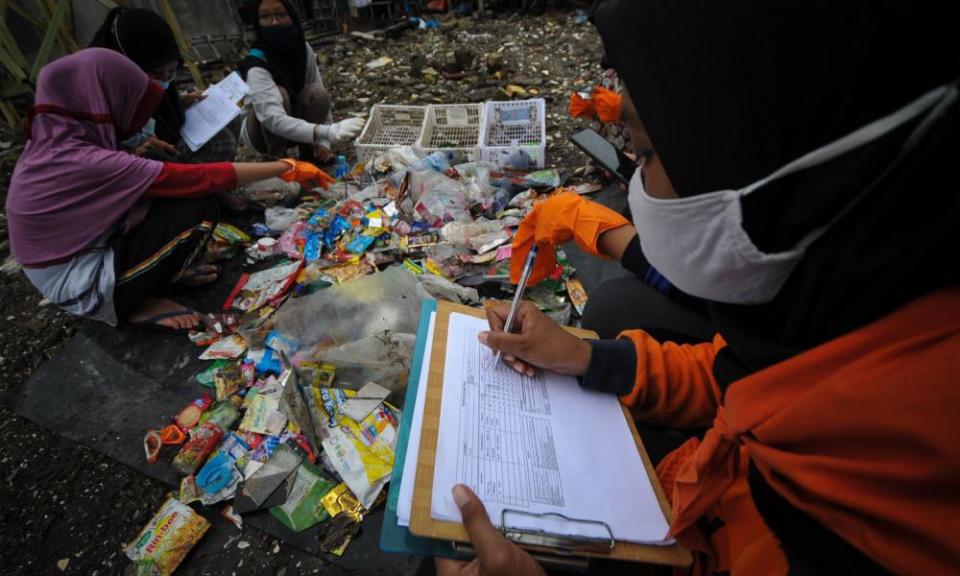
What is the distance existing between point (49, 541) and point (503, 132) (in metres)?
3.37

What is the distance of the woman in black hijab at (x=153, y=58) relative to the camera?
250cm

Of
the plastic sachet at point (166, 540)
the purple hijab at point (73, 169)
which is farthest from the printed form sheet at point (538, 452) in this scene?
the purple hijab at point (73, 169)

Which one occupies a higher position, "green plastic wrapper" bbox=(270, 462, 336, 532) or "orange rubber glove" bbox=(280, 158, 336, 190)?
"orange rubber glove" bbox=(280, 158, 336, 190)

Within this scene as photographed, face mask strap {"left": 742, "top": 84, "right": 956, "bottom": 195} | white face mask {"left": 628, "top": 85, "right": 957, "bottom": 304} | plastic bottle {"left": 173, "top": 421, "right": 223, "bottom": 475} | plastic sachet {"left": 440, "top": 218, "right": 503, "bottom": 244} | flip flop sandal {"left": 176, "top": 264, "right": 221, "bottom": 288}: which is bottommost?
plastic bottle {"left": 173, "top": 421, "right": 223, "bottom": 475}

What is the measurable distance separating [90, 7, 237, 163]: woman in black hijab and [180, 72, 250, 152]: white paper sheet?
0.21 feet

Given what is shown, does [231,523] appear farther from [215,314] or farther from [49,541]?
[215,314]

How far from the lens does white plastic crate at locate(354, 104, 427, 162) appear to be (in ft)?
11.5

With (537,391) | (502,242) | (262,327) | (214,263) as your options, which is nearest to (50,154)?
(214,263)

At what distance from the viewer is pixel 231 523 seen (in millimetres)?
1629

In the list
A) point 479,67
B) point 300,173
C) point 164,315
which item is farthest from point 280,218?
point 479,67

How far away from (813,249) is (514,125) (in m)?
3.13

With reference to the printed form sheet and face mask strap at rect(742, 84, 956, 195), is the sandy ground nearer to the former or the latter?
the printed form sheet

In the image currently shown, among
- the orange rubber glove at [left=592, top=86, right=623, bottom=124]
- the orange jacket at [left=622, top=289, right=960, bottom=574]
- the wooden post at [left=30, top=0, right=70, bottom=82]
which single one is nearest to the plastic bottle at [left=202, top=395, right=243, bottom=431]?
the orange jacket at [left=622, top=289, right=960, bottom=574]

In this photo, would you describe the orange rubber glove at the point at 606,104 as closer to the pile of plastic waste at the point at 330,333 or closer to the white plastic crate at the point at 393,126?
the pile of plastic waste at the point at 330,333
